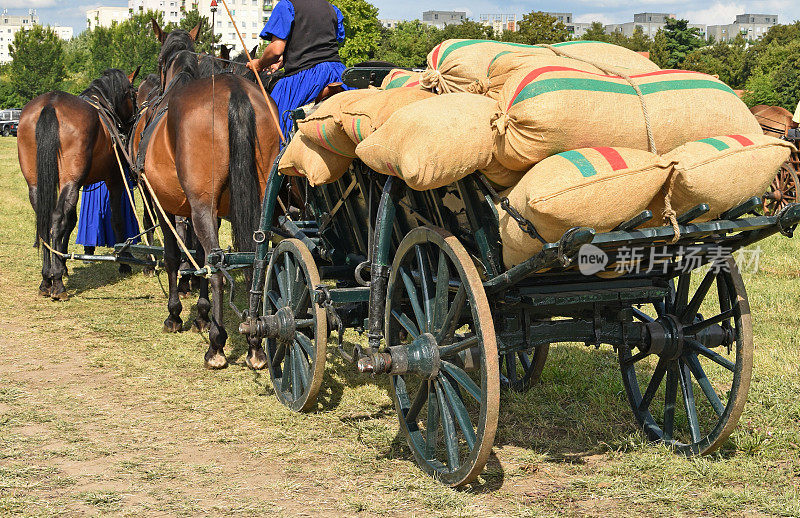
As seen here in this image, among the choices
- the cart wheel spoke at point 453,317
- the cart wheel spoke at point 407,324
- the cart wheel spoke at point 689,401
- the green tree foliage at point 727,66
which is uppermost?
the green tree foliage at point 727,66

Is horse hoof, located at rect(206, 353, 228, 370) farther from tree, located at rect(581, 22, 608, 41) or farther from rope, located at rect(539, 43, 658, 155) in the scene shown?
tree, located at rect(581, 22, 608, 41)

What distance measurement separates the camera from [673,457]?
148 inches

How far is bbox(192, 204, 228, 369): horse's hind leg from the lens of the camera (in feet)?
18.5

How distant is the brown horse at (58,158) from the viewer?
8.00 m

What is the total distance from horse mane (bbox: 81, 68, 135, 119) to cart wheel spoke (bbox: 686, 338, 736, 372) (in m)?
7.27

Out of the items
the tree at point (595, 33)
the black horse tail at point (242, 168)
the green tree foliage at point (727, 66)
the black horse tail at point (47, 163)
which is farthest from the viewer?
the tree at point (595, 33)

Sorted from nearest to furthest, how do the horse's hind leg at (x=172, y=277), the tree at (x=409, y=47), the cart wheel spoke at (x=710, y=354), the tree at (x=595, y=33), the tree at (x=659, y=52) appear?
the cart wheel spoke at (x=710, y=354), the horse's hind leg at (x=172, y=277), the tree at (x=659, y=52), the tree at (x=595, y=33), the tree at (x=409, y=47)

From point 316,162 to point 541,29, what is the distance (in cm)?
4097

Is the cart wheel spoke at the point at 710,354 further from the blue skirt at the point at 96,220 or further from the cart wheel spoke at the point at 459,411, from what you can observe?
the blue skirt at the point at 96,220

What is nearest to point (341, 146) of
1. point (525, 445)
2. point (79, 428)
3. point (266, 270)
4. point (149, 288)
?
point (266, 270)

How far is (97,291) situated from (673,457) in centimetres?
684

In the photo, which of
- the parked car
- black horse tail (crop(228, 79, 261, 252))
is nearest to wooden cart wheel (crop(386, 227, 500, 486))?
black horse tail (crop(228, 79, 261, 252))

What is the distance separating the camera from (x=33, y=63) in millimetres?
58250

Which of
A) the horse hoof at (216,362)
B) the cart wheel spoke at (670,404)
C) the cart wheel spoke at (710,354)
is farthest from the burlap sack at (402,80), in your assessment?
the horse hoof at (216,362)
